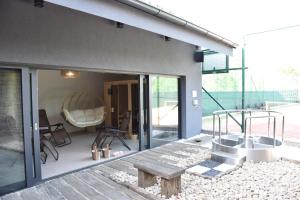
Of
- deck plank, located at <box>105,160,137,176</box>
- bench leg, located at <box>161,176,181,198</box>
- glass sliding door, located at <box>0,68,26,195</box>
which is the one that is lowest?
deck plank, located at <box>105,160,137,176</box>

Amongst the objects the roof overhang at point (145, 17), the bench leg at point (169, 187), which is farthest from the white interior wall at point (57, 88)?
the bench leg at point (169, 187)

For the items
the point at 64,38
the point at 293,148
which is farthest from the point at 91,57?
the point at 293,148

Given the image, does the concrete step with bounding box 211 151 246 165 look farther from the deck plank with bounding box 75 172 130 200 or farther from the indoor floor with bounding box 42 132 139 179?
the deck plank with bounding box 75 172 130 200

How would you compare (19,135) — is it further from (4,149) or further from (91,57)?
(91,57)

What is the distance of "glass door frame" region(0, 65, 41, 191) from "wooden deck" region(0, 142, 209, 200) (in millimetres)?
238

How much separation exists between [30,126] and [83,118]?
10.3 ft

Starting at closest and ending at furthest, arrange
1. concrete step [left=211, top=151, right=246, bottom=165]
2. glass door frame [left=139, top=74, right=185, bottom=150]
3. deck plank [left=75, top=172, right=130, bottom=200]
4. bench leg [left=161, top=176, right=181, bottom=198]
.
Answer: bench leg [left=161, top=176, right=181, bottom=198] → deck plank [left=75, top=172, right=130, bottom=200] → concrete step [left=211, top=151, right=246, bottom=165] → glass door frame [left=139, top=74, right=185, bottom=150]

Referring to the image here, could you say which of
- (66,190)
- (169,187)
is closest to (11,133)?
(66,190)

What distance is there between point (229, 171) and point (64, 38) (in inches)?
146

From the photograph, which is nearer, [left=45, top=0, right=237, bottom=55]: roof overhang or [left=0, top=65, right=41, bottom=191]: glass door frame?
[left=45, top=0, right=237, bottom=55]: roof overhang

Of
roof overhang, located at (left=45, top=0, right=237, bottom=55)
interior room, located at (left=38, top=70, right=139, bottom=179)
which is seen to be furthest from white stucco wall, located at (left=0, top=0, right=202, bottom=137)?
interior room, located at (left=38, top=70, right=139, bottom=179)

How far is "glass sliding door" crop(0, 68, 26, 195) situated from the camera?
351 centimetres

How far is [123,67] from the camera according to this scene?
5191 mm

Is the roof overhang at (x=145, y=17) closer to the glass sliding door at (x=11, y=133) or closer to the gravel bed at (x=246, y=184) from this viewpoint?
the glass sliding door at (x=11, y=133)
